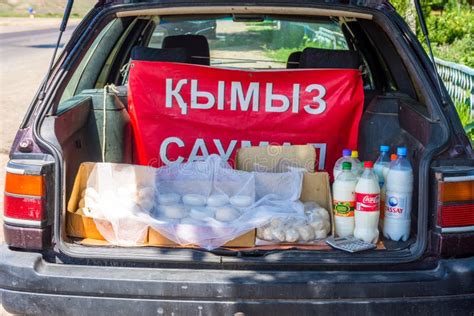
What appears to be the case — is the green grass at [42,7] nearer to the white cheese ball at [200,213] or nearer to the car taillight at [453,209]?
the white cheese ball at [200,213]

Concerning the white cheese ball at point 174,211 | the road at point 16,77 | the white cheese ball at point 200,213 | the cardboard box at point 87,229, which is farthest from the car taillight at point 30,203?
the road at point 16,77

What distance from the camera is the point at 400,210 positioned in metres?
3.39

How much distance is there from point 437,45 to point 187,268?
37.3 feet

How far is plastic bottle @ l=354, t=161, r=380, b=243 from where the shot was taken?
335 cm

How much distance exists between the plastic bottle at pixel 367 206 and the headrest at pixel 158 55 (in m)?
1.64

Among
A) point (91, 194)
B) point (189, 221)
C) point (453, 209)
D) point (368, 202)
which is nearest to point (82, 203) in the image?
point (91, 194)

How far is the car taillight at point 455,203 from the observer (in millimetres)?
3078

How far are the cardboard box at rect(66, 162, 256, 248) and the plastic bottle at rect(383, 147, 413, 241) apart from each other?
0.71 metres

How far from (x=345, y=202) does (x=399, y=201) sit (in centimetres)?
27

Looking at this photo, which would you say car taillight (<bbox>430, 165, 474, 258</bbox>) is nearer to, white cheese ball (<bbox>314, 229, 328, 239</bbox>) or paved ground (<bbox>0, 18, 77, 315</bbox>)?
white cheese ball (<bbox>314, 229, 328, 239</bbox>)

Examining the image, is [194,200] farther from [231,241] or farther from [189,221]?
[231,241]

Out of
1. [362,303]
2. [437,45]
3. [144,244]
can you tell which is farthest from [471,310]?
[437,45]

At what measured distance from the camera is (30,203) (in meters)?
3.12

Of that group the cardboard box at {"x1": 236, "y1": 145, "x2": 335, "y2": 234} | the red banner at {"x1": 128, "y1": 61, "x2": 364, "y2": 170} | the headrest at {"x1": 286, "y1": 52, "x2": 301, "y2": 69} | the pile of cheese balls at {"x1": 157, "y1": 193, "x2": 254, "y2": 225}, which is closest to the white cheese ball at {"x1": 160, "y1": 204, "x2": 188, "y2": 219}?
the pile of cheese balls at {"x1": 157, "y1": 193, "x2": 254, "y2": 225}
